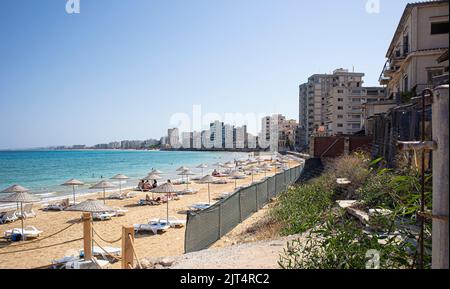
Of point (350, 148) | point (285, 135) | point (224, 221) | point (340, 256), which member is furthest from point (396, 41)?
point (285, 135)

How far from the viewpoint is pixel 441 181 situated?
1870mm

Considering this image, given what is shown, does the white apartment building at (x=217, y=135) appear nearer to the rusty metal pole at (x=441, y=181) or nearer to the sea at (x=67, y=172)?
the sea at (x=67, y=172)

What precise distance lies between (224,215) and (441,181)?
9241mm

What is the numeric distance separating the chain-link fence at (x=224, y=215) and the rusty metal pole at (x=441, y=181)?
23.7 feet

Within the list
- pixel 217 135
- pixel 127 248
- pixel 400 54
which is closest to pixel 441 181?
pixel 127 248

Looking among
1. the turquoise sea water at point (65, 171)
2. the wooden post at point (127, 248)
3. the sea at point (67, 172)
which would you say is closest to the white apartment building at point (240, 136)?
the turquoise sea water at point (65, 171)

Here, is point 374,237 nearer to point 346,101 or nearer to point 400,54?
point 400,54

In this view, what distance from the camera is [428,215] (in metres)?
2.10

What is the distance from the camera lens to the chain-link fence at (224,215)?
8.87 meters

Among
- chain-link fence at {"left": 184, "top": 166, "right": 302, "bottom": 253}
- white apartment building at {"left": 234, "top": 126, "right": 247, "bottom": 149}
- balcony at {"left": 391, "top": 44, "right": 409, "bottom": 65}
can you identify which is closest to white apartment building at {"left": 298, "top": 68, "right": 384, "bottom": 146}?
balcony at {"left": 391, "top": 44, "right": 409, "bottom": 65}

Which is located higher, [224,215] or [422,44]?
[422,44]

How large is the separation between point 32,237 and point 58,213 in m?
6.54
